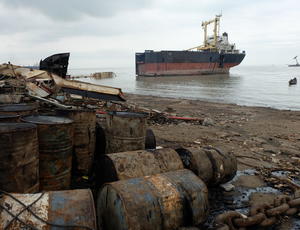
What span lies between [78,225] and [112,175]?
125 centimetres

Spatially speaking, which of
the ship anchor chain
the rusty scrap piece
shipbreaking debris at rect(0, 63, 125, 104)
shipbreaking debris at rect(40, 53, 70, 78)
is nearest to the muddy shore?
the ship anchor chain

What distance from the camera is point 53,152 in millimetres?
2789

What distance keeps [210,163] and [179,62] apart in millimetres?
45579

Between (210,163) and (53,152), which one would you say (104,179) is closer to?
(53,152)

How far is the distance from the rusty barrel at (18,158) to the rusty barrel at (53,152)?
0.35 meters

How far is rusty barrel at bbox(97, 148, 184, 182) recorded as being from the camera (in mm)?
2949

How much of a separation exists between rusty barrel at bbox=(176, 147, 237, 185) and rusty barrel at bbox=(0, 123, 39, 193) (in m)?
2.04

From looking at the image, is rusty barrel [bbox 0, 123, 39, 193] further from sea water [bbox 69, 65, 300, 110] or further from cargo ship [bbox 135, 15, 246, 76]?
cargo ship [bbox 135, 15, 246, 76]

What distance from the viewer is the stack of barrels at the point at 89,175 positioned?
1824mm

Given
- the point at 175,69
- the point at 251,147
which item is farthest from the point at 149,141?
the point at 175,69

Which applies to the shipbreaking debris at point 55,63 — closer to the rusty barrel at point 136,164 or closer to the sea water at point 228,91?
the sea water at point 228,91

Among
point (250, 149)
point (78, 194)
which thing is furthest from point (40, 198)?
point (250, 149)

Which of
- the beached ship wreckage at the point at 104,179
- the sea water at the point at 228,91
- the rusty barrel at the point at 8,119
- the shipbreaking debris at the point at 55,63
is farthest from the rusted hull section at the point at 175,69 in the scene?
the rusty barrel at the point at 8,119

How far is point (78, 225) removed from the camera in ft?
5.61
